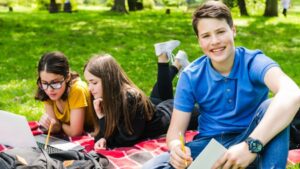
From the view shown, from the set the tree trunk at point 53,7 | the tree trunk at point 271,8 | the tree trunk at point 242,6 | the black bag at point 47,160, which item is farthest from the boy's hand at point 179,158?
the tree trunk at point 53,7

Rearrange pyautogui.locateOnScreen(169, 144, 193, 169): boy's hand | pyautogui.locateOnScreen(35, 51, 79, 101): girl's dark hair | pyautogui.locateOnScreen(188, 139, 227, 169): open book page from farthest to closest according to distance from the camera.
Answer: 1. pyautogui.locateOnScreen(35, 51, 79, 101): girl's dark hair
2. pyautogui.locateOnScreen(169, 144, 193, 169): boy's hand
3. pyautogui.locateOnScreen(188, 139, 227, 169): open book page

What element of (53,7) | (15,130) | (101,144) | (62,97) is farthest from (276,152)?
(53,7)

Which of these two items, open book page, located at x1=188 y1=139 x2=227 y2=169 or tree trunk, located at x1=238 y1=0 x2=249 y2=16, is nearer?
open book page, located at x1=188 y1=139 x2=227 y2=169

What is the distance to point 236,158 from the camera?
2.38 meters

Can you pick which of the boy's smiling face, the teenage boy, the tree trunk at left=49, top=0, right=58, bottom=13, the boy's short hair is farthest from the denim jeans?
the tree trunk at left=49, top=0, right=58, bottom=13

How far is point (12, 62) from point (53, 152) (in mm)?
4738

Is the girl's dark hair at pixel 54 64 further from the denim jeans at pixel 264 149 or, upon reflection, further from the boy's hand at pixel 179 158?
the boy's hand at pixel 179 158

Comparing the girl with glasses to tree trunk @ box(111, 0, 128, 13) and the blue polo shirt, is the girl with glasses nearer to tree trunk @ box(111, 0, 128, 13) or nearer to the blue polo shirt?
the blue polo shirt

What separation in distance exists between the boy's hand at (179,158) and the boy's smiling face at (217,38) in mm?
566

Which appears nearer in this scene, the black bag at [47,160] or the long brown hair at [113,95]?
the black bag at [47,160]

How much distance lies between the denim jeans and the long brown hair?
0.84 m

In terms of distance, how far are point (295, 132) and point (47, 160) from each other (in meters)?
1.83

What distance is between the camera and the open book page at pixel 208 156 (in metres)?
2.26

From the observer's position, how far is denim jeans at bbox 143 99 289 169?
2352 mm
